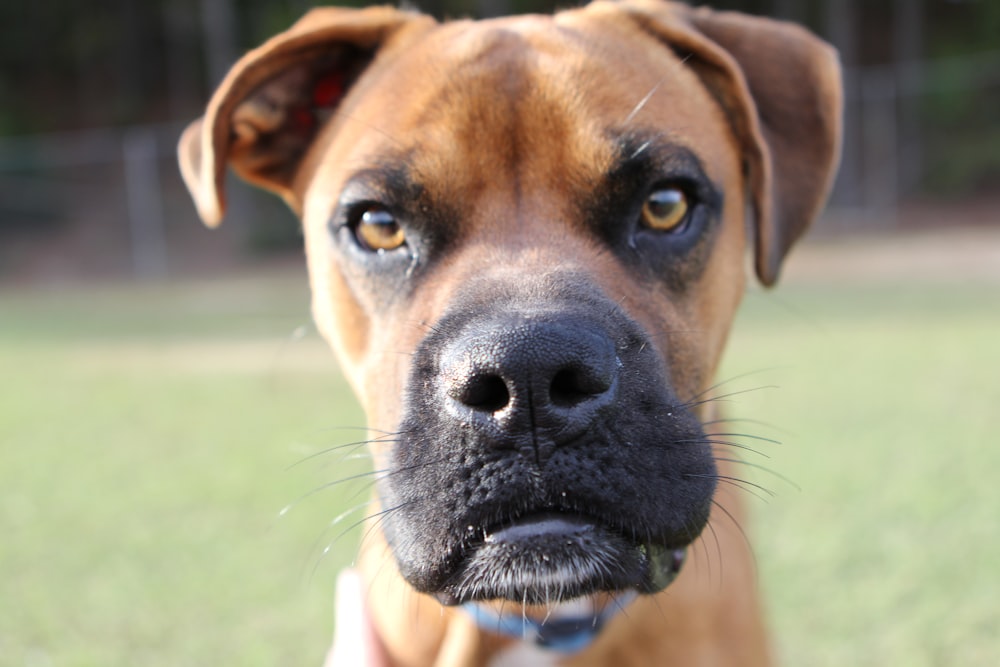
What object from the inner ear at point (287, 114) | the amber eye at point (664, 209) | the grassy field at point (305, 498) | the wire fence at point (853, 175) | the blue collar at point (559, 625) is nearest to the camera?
the amber eye at point (664, 209)

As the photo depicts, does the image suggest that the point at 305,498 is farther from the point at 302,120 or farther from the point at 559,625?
the point at 559,625

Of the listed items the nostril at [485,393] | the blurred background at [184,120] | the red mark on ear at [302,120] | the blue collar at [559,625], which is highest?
the nostril at [485,393]

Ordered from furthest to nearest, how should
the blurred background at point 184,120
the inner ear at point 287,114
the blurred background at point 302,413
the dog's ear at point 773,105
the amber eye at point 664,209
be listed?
the blurred background at point 184,120
the blurred background at point 302,413
the inner ear at point 287,114
the dog's ear at point 773,105
the amber eye at point 664,209

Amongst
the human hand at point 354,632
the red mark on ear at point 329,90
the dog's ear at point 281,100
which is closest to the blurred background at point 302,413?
the human hand at point 354,632

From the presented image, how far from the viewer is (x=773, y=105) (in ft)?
11.7

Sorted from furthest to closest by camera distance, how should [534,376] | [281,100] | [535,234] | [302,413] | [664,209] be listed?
[302,413], [281,100], [664,209], [535,234], [534,376]

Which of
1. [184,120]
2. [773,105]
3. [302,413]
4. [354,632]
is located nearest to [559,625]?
[354,632]

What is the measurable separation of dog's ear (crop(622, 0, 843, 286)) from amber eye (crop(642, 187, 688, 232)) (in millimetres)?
495

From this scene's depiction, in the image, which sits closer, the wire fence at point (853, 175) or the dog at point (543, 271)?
the dog at point (543, 271)

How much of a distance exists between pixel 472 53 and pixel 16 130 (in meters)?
33.2

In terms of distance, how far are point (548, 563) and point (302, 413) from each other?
7.01 metres

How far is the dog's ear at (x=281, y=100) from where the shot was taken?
3.56 m

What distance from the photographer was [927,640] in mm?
4148

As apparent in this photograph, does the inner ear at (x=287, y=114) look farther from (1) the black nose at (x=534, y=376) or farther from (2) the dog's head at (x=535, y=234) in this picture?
(1) the black nose at (x=534, y=376)
